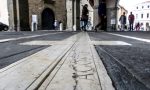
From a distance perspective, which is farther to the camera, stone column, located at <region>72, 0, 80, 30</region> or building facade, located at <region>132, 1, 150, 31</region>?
building facade, located at <region>132, 1, 150, 31</region>

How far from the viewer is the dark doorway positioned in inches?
1286

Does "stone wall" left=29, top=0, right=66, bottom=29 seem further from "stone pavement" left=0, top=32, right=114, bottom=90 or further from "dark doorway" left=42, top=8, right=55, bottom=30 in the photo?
"stone pavement" left=0, top=32, right=114, bottom=90

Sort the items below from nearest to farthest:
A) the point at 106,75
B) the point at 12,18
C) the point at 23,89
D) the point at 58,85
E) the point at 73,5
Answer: the point at 23,89
the point at 58,85
the point at 106,75
the point at 12,18
the point at 73,5

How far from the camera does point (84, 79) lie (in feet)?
6.10

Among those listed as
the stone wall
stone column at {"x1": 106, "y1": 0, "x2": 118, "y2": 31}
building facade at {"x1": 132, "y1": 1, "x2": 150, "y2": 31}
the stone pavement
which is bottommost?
the stone pavement

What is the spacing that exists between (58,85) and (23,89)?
23cm

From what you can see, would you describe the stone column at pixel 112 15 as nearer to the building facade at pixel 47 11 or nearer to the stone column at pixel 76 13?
the stone column at pixel 76 13

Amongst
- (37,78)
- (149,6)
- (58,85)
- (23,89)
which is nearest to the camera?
(23,89)

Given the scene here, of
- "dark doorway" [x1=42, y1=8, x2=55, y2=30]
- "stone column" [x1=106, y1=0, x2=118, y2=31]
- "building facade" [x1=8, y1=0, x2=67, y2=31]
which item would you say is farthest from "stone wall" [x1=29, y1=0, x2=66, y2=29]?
"stone column" [x1=106, y1=0, x2=118, y2=31]

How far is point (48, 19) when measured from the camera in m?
33.1

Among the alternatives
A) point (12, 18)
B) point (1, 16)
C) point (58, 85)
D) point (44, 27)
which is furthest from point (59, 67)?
point (1, 16)

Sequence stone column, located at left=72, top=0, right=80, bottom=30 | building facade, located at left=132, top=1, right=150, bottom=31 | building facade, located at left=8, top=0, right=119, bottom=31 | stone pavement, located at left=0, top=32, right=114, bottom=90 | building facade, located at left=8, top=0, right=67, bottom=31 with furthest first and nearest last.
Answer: building facade, located at left=132, top=1, right=150, bottom=31, building facade, located at left=8, top=0, right=67, bottom=31, stone column, located at left=72, top=0, right=80, bottom=30, building facade, located at left=8, top=0, right=119, bottom=31, stone pavement, located at left=0, top=32, right=114, bottom=90

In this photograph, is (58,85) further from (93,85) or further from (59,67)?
(59,67)

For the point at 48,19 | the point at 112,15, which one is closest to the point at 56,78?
the point at 112,15
